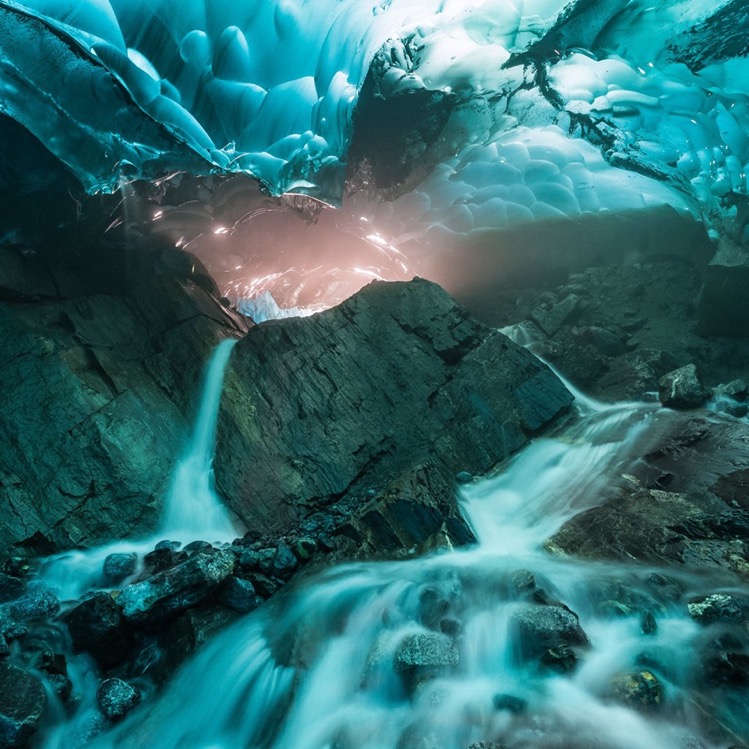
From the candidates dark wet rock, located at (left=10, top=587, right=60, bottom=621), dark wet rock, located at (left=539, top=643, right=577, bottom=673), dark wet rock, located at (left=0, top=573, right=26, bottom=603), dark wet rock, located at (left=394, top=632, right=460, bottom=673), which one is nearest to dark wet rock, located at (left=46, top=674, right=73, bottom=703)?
→ dark wet rock, located at (left=10, top=587, right=60, bottom=621)

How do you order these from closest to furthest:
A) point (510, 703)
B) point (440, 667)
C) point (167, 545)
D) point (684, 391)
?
point (510, 703)
point (440, 667)
point (167, 545)
point (684, 391)

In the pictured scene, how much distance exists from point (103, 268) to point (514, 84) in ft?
43.1

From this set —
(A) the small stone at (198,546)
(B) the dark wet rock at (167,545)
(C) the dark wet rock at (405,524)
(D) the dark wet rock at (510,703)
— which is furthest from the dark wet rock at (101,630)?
(D) the dark wet rock at (510,703)

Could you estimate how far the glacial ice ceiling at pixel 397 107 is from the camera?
7820 mm

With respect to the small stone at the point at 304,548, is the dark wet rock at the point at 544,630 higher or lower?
lower

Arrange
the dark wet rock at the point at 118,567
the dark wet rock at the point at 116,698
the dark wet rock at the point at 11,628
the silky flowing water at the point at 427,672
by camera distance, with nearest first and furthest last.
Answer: the silky flowing water at the point at 427,672 → the dark wet rock at the point at 116,698 → the dark wet rock at the point at 11,628 → the dark wet rock at the point at 118,567

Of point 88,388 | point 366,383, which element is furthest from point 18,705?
point 366,383

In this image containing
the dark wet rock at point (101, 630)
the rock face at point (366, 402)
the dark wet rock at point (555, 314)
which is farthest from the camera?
the dark wet rock at point (555, 314)

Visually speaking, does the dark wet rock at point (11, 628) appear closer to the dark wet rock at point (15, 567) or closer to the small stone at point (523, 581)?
the dark wet rock at point (15, 567)

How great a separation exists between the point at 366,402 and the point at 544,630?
5.60 meters

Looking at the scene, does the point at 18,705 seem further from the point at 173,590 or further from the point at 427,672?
the point at 427,672

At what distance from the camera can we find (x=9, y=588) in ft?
17.8

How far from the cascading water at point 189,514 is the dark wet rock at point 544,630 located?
5.00m

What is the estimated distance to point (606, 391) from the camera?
10977mm
